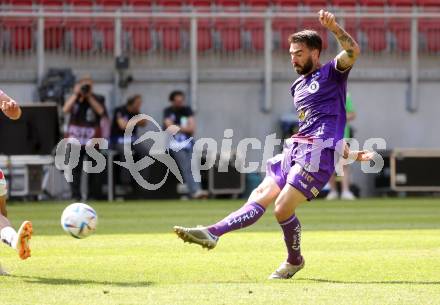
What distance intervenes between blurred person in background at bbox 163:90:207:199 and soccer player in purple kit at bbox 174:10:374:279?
41.8 feet

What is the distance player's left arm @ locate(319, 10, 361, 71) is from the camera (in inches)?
343

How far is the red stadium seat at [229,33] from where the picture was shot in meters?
24.6

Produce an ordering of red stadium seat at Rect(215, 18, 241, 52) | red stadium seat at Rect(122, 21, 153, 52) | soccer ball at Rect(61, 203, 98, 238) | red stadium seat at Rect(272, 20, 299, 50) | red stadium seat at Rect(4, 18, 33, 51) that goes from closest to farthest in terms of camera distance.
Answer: soccer ball at Rect(61, 203, 98, 238) < red stadium seat at Rect(4, 18, 33, 51) < red stadium seat at Rect(122, 21, 153, 52) < red stadium seat at Rect(215, 18, 241, 52) < red stadium seat at Rect(272, 20, 299, 50)

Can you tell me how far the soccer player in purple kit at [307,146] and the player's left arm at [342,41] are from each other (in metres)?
0.01

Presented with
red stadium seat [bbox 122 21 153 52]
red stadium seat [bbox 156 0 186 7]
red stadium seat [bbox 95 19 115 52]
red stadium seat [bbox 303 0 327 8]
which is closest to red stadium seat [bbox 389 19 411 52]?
red stadium seat [bbox 303 0 327 8]

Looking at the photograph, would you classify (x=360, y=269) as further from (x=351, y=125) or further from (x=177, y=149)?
(x=351, y=125)

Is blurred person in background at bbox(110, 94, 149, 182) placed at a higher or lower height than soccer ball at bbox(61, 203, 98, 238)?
lower

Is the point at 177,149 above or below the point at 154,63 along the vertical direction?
below

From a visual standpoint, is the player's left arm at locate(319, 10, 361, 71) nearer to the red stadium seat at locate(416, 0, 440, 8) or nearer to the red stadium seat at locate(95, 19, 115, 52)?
the red stadium seat at locate(95, 19, 115, 52)

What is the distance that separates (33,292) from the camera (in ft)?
27.0

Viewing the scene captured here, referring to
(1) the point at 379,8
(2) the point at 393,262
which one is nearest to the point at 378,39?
(1) the point at 379,8

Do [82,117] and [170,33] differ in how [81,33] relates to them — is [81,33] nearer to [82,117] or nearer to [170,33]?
[170,33]

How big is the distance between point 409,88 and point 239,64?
3.60 metres

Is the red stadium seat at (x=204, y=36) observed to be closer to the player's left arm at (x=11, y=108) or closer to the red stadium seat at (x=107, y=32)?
the red stadium seat at (x=107, y=32)
